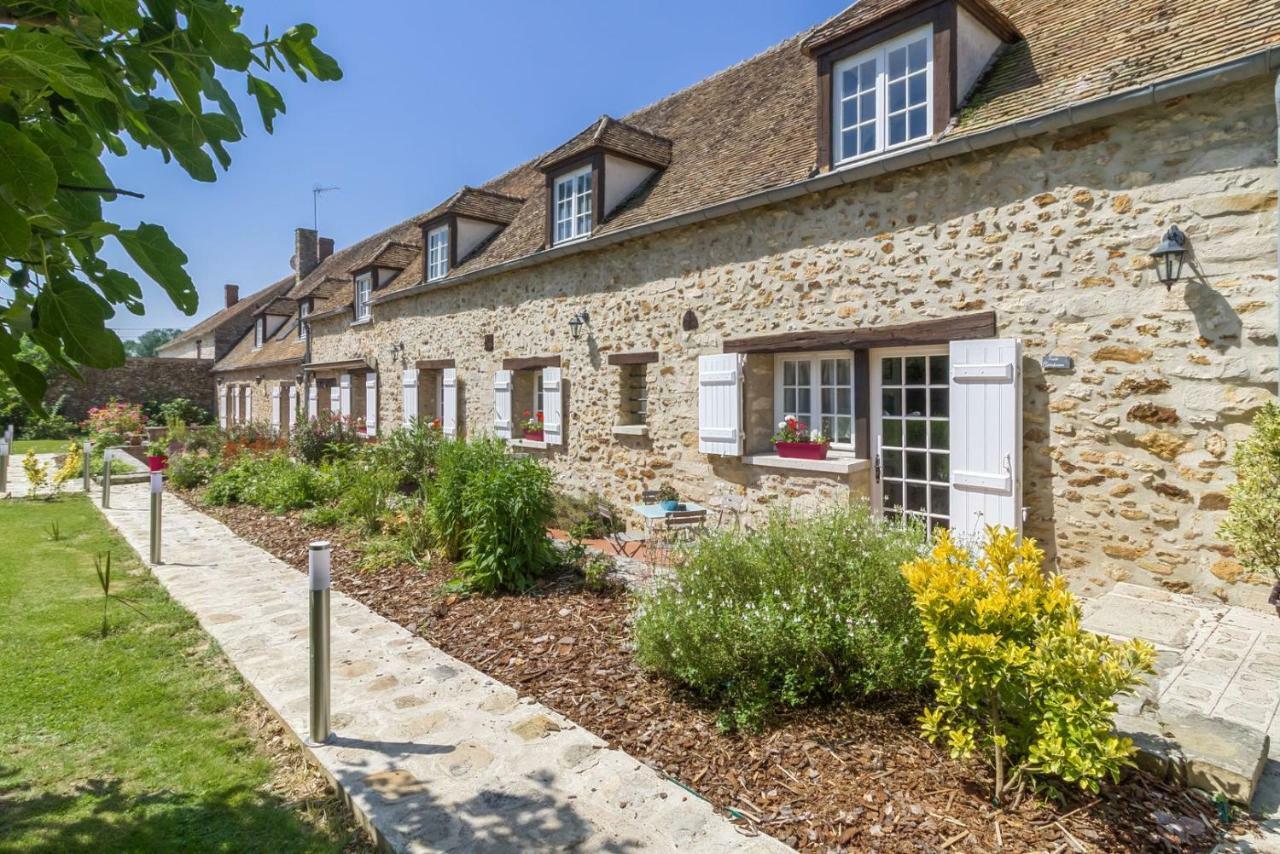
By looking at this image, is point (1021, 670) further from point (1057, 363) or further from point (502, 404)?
point (502, 404)

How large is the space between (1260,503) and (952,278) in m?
2.95

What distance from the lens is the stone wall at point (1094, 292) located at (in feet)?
15.6

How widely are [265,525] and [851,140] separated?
8809 millimetres

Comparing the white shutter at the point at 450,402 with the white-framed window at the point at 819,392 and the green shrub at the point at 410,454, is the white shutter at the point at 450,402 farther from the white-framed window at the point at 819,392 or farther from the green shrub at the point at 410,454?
the white-framed window at the point at 819,392

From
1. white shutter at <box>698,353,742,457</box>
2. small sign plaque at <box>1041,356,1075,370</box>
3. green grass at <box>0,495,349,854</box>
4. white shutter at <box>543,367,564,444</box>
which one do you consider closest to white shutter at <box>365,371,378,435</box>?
white shutter at <box>543,367,564,444</box>

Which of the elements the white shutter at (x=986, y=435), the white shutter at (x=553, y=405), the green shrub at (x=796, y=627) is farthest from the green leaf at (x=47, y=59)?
the white shutter at (x=553, y=405)

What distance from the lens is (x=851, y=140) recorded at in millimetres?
6902

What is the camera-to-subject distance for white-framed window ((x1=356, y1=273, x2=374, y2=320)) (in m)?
16.0

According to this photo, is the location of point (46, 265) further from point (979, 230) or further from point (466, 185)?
point (466, 185)

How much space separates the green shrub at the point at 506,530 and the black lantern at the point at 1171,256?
17.3 ft

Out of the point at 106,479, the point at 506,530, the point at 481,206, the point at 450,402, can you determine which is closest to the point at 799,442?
the point at 506,530

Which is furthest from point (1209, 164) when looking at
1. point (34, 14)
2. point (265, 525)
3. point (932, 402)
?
point (265, 525)

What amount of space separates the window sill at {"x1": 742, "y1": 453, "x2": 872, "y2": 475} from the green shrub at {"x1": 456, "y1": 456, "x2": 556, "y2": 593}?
256 centimetres

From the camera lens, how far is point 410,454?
35.1ft
